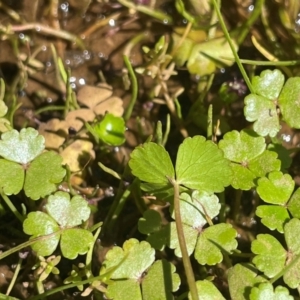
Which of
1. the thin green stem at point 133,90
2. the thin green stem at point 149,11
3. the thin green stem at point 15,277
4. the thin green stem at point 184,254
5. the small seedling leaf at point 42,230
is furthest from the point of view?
the thin green stem at point 149,11

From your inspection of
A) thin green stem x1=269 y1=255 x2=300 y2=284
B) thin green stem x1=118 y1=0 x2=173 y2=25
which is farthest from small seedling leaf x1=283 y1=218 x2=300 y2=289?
thin green stem x1=118 y1=0 x2=173 y2=25

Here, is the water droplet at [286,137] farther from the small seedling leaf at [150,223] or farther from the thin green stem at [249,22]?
the small seedling leaf at [150,223]

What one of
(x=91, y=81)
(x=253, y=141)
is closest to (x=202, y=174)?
(x=253, y=141)

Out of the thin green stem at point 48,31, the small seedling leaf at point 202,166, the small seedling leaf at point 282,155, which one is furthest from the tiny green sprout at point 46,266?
the thin green stem at point 48,31

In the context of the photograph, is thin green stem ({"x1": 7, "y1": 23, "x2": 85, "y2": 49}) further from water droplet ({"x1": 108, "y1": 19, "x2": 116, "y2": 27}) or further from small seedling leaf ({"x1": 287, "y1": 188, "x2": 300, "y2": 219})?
small seedling leaf ({"x1": 287, "y1": 188, "x2": 300, "y2": 219})

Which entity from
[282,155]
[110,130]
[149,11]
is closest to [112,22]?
[149,11]

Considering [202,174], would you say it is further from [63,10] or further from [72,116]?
[63,10]
